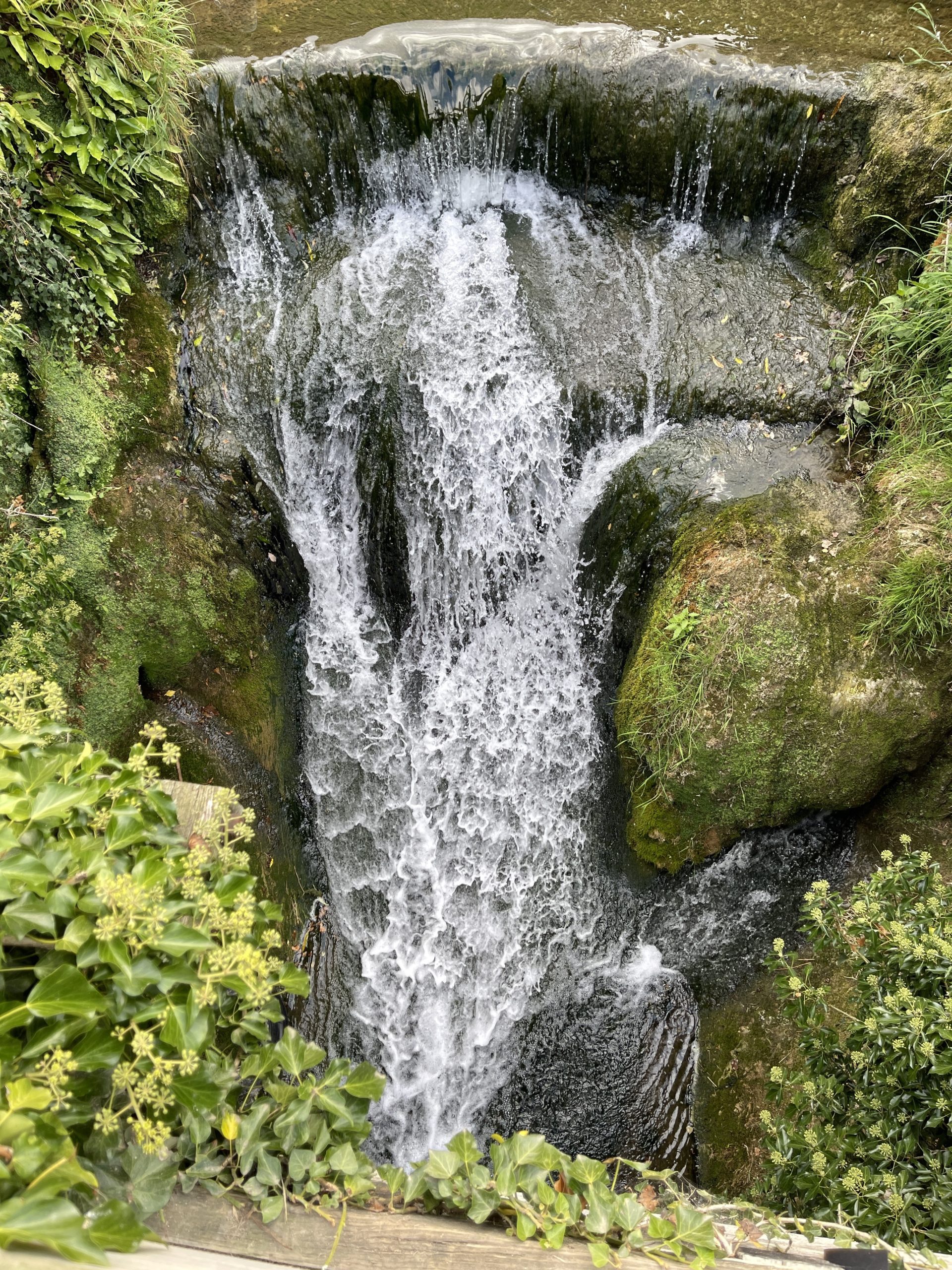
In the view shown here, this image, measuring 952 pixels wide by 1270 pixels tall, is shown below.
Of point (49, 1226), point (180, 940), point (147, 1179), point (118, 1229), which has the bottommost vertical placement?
point (147, 1179)

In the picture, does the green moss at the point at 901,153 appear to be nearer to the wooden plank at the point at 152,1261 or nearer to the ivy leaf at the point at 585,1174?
the ivy leaf at the point at 585,1174

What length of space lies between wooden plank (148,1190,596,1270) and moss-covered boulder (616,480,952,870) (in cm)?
322

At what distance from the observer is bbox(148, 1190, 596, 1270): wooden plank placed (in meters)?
1.57

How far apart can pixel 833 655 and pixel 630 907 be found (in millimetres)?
2360

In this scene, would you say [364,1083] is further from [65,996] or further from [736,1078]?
[736,1078]

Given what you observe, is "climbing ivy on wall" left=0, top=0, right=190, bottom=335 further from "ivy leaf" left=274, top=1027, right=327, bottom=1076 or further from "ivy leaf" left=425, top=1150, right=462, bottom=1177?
"ivy leaf" left=425, top=1150, right=462, bottom=1177

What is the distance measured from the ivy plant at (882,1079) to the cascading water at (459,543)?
8.05 ft

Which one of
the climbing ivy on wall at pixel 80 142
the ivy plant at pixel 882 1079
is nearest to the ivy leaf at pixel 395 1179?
the ivy plant at pixel 882 1079

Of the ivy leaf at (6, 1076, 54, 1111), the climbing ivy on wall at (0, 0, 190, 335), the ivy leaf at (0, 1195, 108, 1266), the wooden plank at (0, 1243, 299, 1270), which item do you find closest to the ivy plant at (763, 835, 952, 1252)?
the wooden plank at (0, 1243, 299, 1270)

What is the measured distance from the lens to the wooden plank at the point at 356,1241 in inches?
61.7

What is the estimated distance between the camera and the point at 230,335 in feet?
17.1

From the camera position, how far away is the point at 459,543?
17.5ft

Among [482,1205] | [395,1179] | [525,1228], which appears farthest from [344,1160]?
[525,1228]

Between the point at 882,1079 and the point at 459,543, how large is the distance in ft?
12.8
